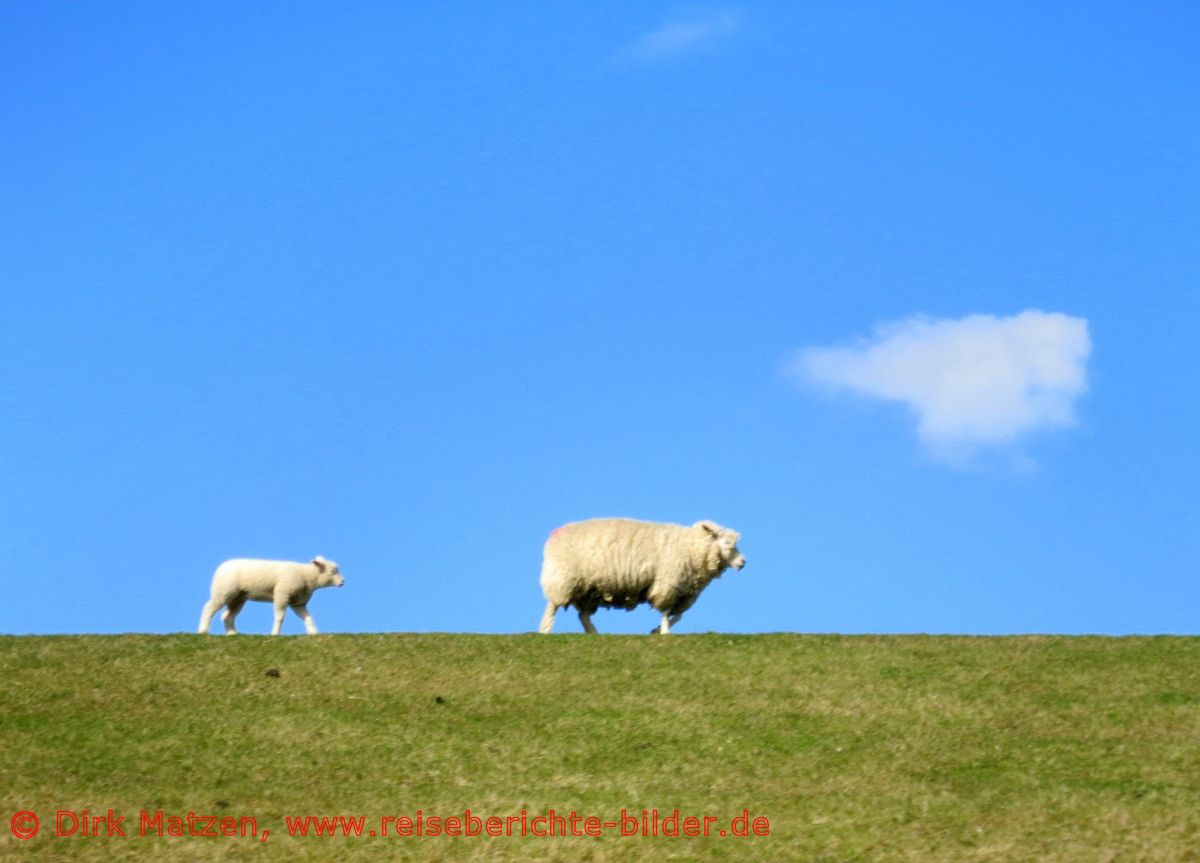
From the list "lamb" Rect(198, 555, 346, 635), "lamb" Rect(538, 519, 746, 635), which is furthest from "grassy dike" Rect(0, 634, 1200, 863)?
"lamb" Rect(198, 555, 346, 635)

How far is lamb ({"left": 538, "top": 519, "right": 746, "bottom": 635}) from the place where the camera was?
61.5ft

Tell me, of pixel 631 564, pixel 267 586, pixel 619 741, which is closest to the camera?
pixel 619 741

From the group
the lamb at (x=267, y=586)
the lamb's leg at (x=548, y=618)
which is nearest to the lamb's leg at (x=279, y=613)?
the lamb at (x=267, y=586)

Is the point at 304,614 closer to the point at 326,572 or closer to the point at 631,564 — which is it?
the point at 326,572

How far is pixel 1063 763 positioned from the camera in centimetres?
1279

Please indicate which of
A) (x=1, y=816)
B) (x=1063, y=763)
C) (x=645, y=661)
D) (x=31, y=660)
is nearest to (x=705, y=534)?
(x=645, y=661)

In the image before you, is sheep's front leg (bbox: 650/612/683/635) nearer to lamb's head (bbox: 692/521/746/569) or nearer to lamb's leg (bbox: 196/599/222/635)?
lamb's head (bbox: 692/521/746/569)

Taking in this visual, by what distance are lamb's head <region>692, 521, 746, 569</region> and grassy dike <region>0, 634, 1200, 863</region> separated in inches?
108

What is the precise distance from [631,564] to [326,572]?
505cm

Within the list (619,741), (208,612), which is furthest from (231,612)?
(619,741)

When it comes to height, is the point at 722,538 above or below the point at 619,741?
above

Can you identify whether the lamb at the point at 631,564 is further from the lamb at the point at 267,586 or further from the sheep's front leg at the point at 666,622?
the lamb at the point at 267,586

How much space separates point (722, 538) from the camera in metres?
19.2

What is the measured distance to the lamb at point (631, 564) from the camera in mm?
18734
